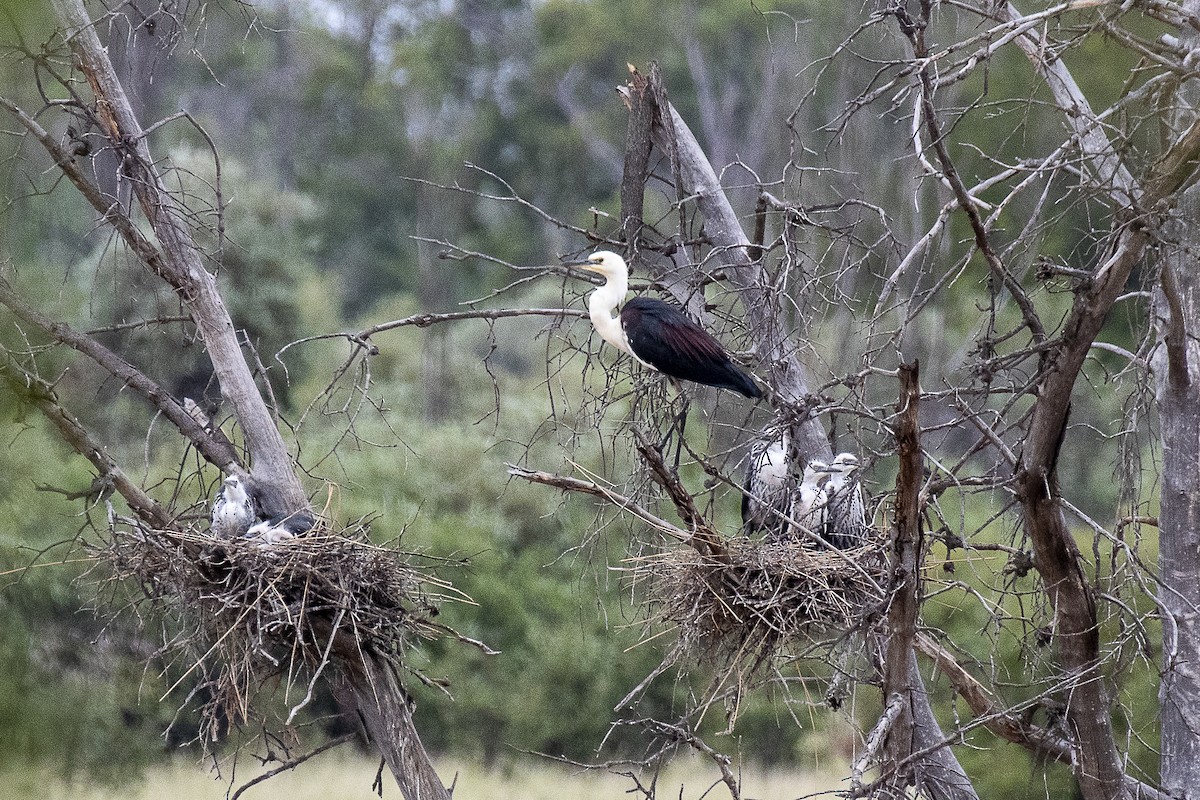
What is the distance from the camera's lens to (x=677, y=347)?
3979mm

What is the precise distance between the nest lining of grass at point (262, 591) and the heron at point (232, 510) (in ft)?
0.21

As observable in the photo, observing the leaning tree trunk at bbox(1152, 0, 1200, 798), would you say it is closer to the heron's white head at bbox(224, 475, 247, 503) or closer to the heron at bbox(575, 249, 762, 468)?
the heron at bbox(575, 249, 762, 468)

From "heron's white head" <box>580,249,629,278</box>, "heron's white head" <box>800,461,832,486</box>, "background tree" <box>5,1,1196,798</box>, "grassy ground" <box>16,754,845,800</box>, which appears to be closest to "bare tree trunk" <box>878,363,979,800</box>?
"background tree" <box>5,1,1196,798</box>

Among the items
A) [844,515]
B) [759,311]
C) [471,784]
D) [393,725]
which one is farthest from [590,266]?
[471,784]

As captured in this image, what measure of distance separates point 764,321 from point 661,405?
0.45 meters

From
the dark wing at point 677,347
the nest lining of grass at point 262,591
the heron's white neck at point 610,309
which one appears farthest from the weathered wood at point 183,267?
the dark wing at point 677,347

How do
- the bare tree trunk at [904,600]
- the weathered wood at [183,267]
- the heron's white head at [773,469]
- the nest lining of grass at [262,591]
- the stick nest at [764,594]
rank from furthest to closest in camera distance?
the heron's white head at [773,469] → the weathered wood at [183,267] → the nest lining of grass at [262,591] → the stick nest at [764,594] → the bare tree trunk at [904,600]

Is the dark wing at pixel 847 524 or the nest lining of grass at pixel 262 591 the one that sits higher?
the dark wing at pixel 847 524

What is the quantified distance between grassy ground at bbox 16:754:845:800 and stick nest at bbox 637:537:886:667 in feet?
14.0

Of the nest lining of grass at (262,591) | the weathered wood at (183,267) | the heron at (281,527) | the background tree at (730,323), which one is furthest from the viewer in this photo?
the weathered wood at (183,267)

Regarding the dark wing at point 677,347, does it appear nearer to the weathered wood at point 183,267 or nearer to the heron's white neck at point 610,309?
the heron's white neck at point 610,309

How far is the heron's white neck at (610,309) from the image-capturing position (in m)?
4.11

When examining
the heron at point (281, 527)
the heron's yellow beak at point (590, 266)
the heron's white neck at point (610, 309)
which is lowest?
the heron at point (281, 527)

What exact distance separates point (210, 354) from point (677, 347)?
161 cm
